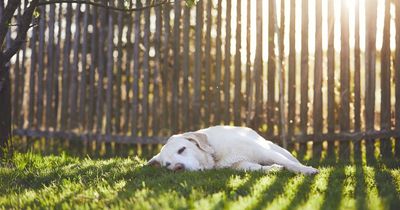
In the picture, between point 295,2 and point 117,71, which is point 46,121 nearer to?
point 117,71

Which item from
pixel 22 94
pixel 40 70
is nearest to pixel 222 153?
pixel 40 70

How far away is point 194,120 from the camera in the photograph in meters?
7.28

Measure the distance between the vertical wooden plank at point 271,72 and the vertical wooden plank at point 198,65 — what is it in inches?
33.1

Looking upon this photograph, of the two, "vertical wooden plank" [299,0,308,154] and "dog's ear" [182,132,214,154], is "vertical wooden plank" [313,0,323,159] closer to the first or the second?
"vertical wooden plank" [299,0,308,154]

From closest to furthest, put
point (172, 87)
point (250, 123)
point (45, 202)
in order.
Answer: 1. point (45, 202)
2. point (250, 123)
3. point (172, 87)

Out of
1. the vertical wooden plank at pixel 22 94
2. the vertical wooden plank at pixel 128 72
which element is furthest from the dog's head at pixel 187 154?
the vertical wooden plank at pixel 22 94

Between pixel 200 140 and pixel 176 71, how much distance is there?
8.09 feet

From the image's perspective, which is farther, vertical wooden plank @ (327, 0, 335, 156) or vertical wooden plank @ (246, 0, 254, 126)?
vertical wooden plank @ (246, 0, 254, 126)

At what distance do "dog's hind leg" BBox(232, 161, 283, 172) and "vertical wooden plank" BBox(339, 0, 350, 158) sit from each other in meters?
1.87

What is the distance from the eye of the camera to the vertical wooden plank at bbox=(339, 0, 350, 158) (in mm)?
6586

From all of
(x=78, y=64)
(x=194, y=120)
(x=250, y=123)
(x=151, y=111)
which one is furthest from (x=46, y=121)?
(x=250, y=123)

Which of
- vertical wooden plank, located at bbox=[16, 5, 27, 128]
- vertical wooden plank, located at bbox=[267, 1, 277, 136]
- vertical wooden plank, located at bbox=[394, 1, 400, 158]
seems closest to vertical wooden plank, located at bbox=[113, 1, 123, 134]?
vertical wooden plank, located at bbox=[16, 5, 27, 128]

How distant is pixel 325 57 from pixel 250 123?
1109 millimetres

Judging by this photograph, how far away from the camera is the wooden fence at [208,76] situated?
654cm
